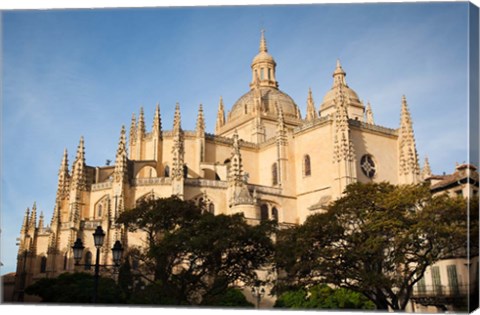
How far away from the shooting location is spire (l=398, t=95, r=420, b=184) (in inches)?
1784

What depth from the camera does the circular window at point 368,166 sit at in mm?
44938

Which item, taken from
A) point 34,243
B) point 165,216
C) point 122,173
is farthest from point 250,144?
point 165,216

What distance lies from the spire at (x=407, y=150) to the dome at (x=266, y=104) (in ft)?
50.1

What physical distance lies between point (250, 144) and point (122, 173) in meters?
14.5

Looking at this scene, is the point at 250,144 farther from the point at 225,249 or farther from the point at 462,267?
the point at 462,267

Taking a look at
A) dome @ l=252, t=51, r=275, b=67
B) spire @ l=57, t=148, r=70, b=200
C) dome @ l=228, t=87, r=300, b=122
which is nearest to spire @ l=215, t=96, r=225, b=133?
dome @ l=228, t=87, r=300, b=122

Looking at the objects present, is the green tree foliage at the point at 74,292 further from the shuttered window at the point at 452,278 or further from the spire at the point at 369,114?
the spire at the point at 369,114

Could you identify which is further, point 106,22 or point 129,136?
point 129,136

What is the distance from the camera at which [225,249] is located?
26406mm

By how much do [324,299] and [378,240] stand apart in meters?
4.88

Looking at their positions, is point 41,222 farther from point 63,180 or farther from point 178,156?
point 178,156

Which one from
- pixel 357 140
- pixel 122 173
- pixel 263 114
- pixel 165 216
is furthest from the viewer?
pixel 263 114

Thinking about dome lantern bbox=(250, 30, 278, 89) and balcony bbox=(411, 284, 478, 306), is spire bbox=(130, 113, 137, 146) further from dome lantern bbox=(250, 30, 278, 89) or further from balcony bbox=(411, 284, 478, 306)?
balcony bbox=(411, 284, 478, 306)

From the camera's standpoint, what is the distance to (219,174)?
157 ft
